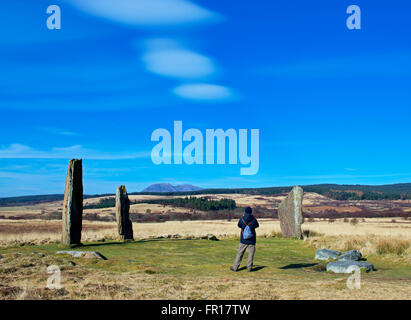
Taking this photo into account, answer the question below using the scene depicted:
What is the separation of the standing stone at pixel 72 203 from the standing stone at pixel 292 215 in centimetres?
1349

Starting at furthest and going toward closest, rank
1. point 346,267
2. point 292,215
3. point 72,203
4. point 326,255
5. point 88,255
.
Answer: point 292,215 < point 72,203 < point 326,255 < point 88,255 < point 346,267

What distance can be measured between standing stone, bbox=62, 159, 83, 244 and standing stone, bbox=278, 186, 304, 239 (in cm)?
1349

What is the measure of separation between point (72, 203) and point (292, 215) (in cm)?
1396

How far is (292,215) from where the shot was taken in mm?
28016

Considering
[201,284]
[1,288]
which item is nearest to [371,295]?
[201,284]

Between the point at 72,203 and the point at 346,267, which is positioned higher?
the point at 72,203

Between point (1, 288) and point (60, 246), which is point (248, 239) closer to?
point (1, 288)

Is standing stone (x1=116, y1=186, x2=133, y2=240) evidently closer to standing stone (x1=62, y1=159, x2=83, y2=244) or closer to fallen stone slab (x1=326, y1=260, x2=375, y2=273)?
standing stone (x1=62, y1=159, x2=83, y2=244)

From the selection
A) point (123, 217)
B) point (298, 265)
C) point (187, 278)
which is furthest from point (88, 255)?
point (123, 217)

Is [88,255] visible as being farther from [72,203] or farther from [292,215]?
[292,215]

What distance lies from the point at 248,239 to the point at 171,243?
9564mm
